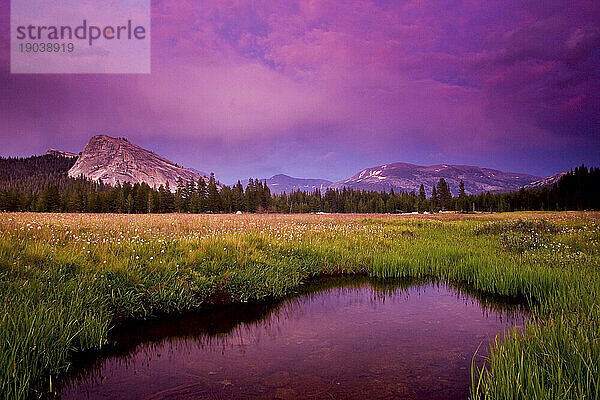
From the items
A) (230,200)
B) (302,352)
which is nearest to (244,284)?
(302,352)

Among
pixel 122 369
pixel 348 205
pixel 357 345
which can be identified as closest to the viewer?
pixel 122 369

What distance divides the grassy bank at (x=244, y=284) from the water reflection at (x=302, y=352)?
57cm

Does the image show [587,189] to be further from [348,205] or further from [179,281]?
[179,281]

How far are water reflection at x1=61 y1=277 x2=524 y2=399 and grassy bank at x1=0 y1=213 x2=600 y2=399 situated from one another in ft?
1.86

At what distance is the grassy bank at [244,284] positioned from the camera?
406 cm

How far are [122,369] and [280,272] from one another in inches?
242

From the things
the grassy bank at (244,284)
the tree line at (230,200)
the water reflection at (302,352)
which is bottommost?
the water reflection at (302,352)

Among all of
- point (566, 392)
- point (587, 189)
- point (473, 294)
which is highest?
point (587, 189)

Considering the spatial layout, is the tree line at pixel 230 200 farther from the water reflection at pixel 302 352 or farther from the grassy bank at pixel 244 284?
the water reflection at pixel 302 352

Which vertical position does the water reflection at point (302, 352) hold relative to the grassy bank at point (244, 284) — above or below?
below

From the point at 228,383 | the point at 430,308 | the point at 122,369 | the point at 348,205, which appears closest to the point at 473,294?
the point at 430,308

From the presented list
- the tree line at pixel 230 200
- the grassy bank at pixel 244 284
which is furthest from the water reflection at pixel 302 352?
the tree line at pixel 230 200

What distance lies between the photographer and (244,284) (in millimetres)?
9570

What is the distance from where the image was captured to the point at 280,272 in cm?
1100
